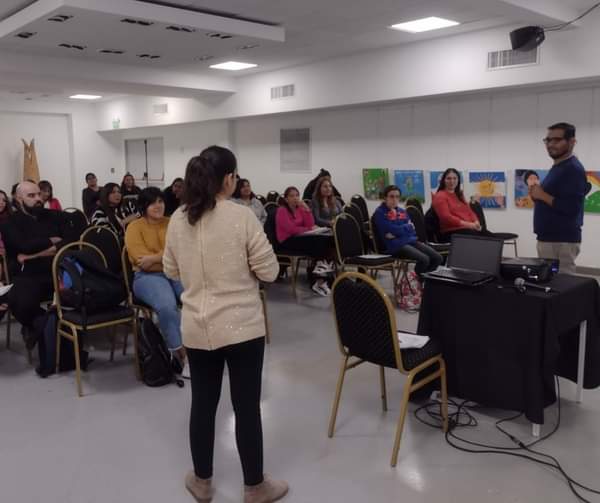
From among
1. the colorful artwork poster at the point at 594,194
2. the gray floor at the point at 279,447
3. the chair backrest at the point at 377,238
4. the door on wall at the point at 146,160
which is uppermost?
the door on wall at the point at 146,160

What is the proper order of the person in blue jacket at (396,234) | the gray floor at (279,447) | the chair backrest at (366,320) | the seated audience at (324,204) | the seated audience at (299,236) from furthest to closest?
the seated audience at (324,204)
the seated audience at (299,236)
the person in blue jacket at (396,234)
the chair backrest at (366,320)
the gray floor at (279,447)

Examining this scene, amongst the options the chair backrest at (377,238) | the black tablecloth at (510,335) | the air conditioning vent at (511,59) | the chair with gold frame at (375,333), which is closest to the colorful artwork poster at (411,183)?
the air conditioning vent at (511,59)

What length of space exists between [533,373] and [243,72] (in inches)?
316

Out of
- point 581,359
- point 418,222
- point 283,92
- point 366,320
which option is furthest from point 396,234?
point 283,92

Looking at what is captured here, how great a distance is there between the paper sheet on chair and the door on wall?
11034mm

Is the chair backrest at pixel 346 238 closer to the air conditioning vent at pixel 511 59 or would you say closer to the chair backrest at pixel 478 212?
the chair backrest at pixel 478 212

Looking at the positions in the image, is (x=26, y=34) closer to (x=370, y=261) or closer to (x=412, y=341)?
(x=370, y=261)

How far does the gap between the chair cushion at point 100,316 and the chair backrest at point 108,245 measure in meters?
0.90

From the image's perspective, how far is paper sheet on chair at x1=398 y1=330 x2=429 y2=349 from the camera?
2.67m

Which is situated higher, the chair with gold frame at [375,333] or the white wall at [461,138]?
the white wall at [461,138]

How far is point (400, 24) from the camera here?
6.27 metres

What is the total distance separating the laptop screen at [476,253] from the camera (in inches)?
113

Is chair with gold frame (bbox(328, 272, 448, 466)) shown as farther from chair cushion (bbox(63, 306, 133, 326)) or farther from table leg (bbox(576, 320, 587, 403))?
chair cushion (bbox(63, 306, 133, 326))

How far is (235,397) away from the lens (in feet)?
6.94
